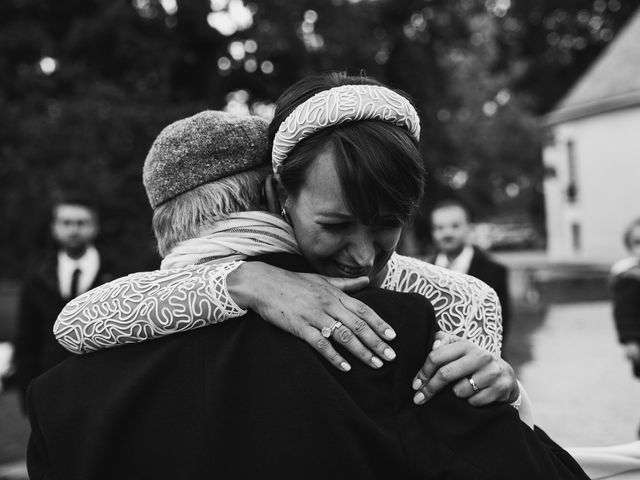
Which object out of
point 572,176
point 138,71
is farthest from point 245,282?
point 572,176

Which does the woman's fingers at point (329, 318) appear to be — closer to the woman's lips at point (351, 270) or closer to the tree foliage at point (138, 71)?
the woman's lips at point (351, 270)

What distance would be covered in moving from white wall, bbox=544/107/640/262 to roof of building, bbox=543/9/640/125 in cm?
39

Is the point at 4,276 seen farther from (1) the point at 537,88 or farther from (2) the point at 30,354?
(1) the point at 537,88

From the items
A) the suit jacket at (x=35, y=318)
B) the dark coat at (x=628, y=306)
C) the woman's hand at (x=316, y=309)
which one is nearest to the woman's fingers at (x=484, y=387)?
the woman's hand at (x=316, y=309)

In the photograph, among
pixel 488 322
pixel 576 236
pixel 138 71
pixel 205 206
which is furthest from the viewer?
pixel 576 236

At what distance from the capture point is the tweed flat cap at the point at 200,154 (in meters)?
1.76

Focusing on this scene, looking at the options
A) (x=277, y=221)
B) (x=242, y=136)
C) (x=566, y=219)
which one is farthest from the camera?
(x=566, y=219)

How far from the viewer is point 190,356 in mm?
1454

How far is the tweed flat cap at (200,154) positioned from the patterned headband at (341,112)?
6.2 inches

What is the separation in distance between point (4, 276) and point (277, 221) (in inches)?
384

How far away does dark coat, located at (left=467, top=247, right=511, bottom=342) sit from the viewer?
5.57 meters

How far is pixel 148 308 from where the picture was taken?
1537 millimetres

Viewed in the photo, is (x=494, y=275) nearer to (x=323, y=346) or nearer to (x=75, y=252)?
(x=75, y=252)

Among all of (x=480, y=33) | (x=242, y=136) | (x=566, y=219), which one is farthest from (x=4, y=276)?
(x=480, y=33)
